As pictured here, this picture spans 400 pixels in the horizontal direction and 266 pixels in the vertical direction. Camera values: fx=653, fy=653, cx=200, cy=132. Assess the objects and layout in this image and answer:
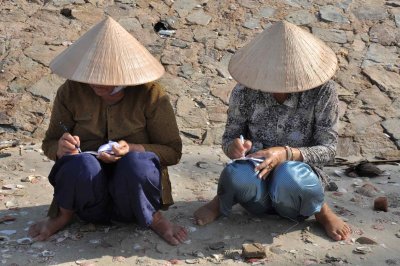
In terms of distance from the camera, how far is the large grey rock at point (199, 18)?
6.53 metres

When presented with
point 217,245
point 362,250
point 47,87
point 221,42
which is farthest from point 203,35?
point 362,250

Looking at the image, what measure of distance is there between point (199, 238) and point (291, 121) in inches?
30.3

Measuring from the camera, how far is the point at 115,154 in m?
3.12

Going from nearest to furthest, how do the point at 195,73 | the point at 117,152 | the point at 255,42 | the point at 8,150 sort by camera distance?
the point at 117,152 → the point at 255,42 → the point at 8,150 → the point at 195,73

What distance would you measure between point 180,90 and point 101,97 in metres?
2.28

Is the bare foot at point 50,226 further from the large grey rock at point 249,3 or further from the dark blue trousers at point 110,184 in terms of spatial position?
the large grey rock at point 249,3

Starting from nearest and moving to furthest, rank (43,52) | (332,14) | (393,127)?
1. (393,127)
2. (43,52)
3. (332,14)

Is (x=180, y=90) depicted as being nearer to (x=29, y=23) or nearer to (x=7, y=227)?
(x=29, y=23)

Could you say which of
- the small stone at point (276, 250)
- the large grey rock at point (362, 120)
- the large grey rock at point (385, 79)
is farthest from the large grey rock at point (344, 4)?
the small stone at point (276, 250)

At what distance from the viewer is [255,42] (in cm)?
336

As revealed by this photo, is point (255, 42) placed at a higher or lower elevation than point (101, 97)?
higher

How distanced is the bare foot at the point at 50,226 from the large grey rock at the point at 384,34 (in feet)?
13.7

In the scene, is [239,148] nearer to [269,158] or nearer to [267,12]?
[269,158]

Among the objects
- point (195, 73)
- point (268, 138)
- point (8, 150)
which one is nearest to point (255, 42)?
point (268, 138)
